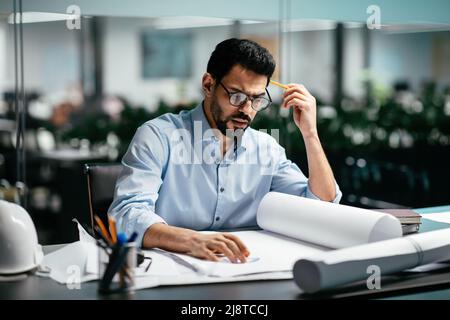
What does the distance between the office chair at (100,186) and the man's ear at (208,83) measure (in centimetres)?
40

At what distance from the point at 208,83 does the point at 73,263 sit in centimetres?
78

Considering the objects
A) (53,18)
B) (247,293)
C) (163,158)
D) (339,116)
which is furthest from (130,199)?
(339,116)

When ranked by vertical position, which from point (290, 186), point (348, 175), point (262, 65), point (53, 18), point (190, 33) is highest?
point (190, 33)

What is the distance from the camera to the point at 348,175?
462cm

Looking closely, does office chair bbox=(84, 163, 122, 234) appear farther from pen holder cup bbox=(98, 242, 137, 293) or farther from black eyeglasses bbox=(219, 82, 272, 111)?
pen holder cup bbox=(98, 242, 137, 293)

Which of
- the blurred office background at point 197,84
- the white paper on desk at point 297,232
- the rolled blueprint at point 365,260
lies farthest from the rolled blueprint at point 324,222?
the blurred office background at point 197,84

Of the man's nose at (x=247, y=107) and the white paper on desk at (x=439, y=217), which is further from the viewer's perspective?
the white paper on desk at (x=439, y=217)

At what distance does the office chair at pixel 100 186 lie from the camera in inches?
82.9

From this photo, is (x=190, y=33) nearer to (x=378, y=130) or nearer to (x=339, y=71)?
(x=339, y=71)

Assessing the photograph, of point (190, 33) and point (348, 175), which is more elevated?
point (190, 33)

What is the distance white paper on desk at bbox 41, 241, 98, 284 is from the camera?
4.28 feet

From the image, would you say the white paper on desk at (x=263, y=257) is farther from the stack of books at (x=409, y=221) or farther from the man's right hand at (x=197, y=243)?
the stack of books at (x=409, y=221)
